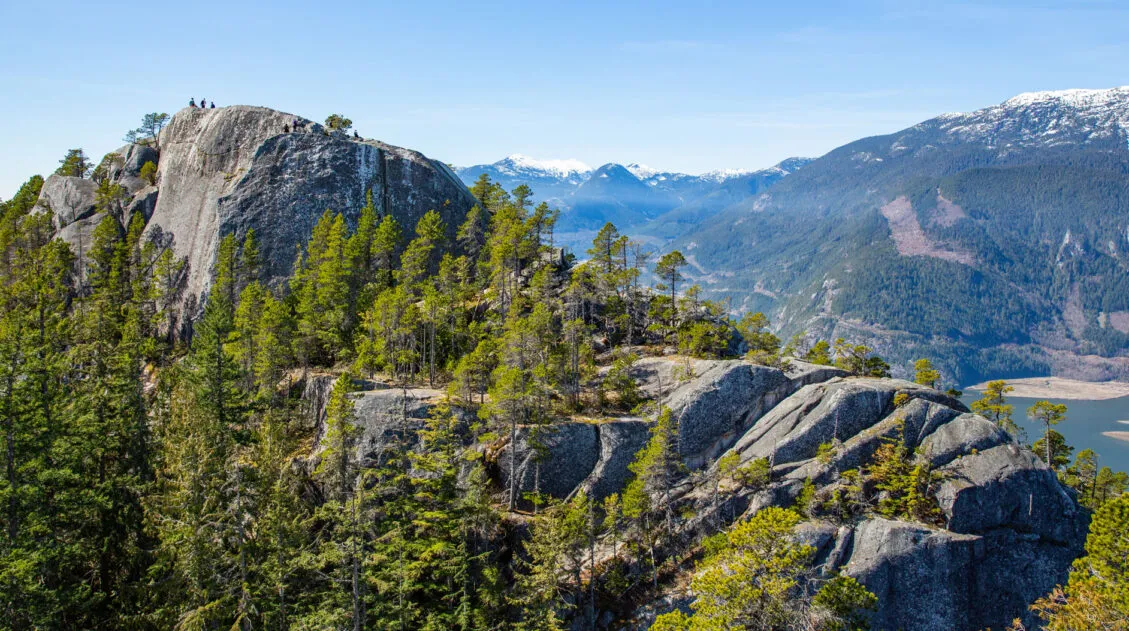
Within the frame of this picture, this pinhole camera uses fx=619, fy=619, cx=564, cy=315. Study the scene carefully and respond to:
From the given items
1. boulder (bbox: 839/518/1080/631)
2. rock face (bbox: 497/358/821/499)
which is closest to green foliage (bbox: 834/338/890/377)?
rock face (bbox: 497/358/821/499)

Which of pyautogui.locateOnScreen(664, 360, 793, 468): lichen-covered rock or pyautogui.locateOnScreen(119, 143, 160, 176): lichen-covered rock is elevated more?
pyautogui.locateOnScreen(119, 143, 160, 176): lichen-covered rock

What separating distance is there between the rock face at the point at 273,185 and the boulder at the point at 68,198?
12.0 meters

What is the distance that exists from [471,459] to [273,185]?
5601cm

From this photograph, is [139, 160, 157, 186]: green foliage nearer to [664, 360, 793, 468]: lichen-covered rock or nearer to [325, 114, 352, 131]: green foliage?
[325, 114, 352, 131]: green foliage

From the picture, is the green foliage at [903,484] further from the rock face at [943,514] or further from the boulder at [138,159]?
the boulder at [138,159]

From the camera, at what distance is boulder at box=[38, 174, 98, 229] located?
96750 millimetres

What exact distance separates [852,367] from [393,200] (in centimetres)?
6711

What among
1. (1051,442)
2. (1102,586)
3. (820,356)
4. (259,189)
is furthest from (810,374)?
(259,189)

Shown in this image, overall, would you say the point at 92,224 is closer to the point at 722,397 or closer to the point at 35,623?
the point at 35,623

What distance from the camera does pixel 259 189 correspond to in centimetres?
8756

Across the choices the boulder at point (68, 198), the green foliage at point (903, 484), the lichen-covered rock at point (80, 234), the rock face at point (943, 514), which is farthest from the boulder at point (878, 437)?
the boulder at point (68, 198)

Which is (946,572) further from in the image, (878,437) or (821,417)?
(821,417)

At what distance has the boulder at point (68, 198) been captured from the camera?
317 feet

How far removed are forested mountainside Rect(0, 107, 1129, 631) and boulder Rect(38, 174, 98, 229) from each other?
8952 mm
